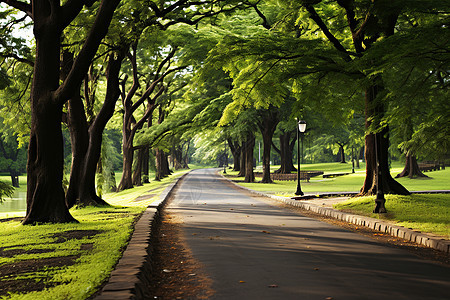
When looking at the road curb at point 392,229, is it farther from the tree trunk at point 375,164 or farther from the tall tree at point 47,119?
the tall tree at point 47,119

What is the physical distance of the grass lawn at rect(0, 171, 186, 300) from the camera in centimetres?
547

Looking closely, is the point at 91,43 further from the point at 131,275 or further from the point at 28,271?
the point at 131,275

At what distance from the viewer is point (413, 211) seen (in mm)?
14844

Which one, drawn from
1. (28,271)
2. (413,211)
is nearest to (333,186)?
(413,211)

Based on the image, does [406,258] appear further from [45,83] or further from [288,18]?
[288,18]

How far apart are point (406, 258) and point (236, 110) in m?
11.1

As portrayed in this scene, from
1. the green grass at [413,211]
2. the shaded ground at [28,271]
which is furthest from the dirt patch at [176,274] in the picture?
the green grass at [413,211]

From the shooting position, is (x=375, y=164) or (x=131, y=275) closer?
(x=131, y=275)

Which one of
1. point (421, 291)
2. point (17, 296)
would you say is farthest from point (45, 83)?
point (421, 291)

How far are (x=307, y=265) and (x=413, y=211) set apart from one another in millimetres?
8609

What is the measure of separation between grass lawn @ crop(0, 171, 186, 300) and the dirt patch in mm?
641

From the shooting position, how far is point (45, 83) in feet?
42.5

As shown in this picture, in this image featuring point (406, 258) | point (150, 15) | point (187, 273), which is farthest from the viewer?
point (150, 15)

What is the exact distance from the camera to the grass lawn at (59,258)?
547cm
